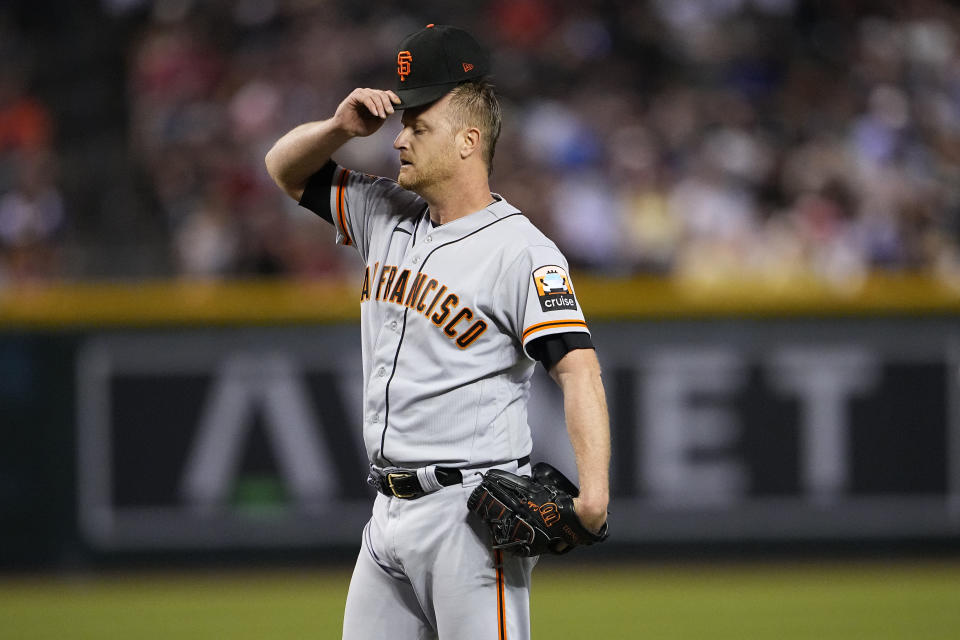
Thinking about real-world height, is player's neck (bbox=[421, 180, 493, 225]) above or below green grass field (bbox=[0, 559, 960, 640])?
above

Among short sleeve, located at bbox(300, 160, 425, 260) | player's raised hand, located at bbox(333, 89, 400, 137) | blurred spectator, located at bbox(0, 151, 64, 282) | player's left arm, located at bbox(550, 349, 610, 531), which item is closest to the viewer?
player's left arm, located at bbox(550, 349, 610, 531)

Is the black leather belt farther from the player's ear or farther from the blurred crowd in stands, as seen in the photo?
the blurred crowd in stands

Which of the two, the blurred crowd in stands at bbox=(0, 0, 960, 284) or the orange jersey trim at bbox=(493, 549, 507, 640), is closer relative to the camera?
the orange jersey trim at bbox=(493, 549, 507, 640)

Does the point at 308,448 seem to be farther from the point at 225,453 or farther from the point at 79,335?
the point at 79,335

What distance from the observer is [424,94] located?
3322 mm

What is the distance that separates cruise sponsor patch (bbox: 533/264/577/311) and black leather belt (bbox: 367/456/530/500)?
47 cm

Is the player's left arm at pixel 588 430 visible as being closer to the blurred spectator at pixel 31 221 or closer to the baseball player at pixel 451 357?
the baseball player at pixel 451 357

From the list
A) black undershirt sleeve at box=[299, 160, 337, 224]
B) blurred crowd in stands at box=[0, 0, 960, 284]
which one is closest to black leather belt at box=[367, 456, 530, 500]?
black undershirt sleeve at box=[299, 160, 337, 224]

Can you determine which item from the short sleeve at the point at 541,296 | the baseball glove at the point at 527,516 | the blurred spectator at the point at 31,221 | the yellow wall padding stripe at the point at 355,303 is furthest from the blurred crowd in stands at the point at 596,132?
the baseball glove at the point at 527,516

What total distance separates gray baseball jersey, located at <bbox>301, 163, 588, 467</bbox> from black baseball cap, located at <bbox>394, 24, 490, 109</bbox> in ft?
1.16

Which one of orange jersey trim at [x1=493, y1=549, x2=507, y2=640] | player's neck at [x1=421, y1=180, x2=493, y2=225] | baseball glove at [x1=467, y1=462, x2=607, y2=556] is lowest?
orange jersey trim at [x1=493, y1=549, x2=507, y2=640]

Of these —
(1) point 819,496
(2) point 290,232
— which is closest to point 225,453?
(2) point 290,232

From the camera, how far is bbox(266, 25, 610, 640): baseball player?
3.28m

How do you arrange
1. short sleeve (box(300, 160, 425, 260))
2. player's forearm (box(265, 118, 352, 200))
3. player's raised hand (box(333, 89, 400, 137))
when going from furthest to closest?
short sleeve (box(300, 160, 425, 260)) → player's forearm (box(265, 118, 352, 200)) → player's raised hand (box(333, 89, 400, 137))
